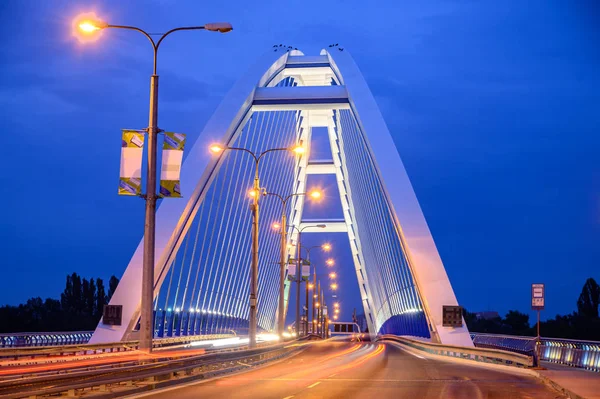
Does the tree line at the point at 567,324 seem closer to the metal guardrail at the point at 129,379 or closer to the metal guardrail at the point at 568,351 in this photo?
the metal guardrail at the point at 568,351

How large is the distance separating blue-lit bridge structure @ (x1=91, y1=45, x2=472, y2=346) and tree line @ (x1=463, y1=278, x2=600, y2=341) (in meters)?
12.7

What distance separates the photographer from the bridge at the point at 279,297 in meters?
19.7

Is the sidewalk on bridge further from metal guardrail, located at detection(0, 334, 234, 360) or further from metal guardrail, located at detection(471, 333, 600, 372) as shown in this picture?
metal guardrail, located at detection(0, 334, 234, 360)

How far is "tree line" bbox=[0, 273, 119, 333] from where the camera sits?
209ft

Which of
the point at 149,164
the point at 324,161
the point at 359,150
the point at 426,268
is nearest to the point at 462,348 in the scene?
the point at 426,268

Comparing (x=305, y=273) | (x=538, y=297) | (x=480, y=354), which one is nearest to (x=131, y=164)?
(x=538, y=297)

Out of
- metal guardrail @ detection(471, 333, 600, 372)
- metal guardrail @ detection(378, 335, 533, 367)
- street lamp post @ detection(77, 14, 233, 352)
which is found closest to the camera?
street lamp post @ detection(77, 14, 233, 352)

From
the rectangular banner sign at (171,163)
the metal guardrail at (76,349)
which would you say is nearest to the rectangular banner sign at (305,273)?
the metal guardrail at (76,349)

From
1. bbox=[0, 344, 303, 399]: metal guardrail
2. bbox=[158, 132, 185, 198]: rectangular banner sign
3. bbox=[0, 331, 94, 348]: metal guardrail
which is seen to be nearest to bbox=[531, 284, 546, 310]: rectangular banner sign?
bbox=[0, 344, 303, 399]: metal guardrail

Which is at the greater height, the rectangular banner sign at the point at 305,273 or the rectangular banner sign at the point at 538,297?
the rectangular banner sign at the point at 305,273

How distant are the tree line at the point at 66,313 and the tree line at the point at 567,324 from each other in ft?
125

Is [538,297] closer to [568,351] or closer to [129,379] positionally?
[568,351]

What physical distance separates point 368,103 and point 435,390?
33.3 meters

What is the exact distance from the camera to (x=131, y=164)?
68.8 feet
